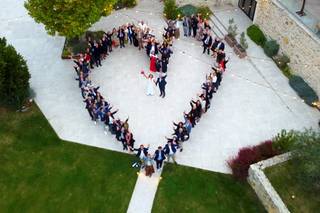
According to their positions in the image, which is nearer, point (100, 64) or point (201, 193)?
point (201, 193)

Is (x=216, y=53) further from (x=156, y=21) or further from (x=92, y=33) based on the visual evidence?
(x=92, y=33)

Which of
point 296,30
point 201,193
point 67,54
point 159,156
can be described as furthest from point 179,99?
point 67,54

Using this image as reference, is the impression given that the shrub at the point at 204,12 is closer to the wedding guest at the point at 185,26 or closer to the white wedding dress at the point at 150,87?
the wedding guest at the point at 185,26

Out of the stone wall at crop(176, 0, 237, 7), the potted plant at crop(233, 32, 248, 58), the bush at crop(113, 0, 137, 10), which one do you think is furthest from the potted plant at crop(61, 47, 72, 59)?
the potted plant at crop(233, 32, 248, 58)

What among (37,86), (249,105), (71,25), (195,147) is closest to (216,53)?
(249,105)

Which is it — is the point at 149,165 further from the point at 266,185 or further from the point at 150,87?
the point at 150,87

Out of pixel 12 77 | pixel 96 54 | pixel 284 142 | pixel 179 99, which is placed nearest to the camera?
pixel 284 142

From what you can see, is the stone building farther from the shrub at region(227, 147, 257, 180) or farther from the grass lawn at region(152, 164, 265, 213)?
the grass lawn at region(152, 164, 265, 213)
